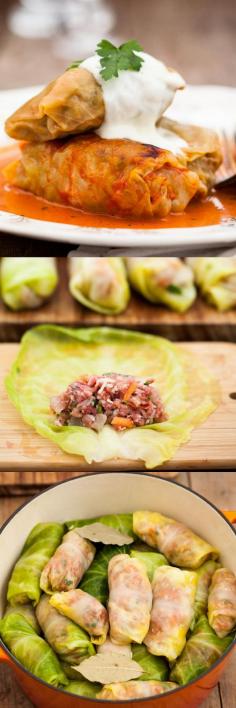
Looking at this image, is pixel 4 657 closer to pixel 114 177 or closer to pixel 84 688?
pixel 84 688

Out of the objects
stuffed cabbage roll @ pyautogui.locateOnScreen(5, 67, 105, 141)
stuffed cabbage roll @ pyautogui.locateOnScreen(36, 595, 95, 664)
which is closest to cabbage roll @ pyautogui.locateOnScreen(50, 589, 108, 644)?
stuffed cabbage roll @ pyautogui.locateOnScreen(36, 595, 95, 664)

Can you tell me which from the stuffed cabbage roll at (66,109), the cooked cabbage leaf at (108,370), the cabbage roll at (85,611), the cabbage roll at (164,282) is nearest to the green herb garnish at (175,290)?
the cabbage roll at (164,282)

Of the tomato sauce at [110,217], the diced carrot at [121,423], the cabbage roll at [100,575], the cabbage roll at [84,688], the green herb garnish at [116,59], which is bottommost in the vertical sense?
the diced carrot at [121,423]

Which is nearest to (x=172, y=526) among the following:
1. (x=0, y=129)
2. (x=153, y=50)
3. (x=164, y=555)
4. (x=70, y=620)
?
(x=164, y=555)

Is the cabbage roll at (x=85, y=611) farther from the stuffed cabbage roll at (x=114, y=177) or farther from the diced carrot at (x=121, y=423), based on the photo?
the stuffed cabbage roll at (x=114, y=177)

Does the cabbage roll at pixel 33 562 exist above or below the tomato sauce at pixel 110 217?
below

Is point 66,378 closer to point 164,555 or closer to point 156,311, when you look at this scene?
point 156,311

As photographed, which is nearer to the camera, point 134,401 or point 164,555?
point 164,555

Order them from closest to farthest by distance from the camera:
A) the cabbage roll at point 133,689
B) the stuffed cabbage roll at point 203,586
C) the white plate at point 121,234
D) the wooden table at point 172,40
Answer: the cabbage roll at point 133,689 → the stuffed cabbage roll at point 203,586 → the white plate at point 121,234 → the wooden table at point 172,40
